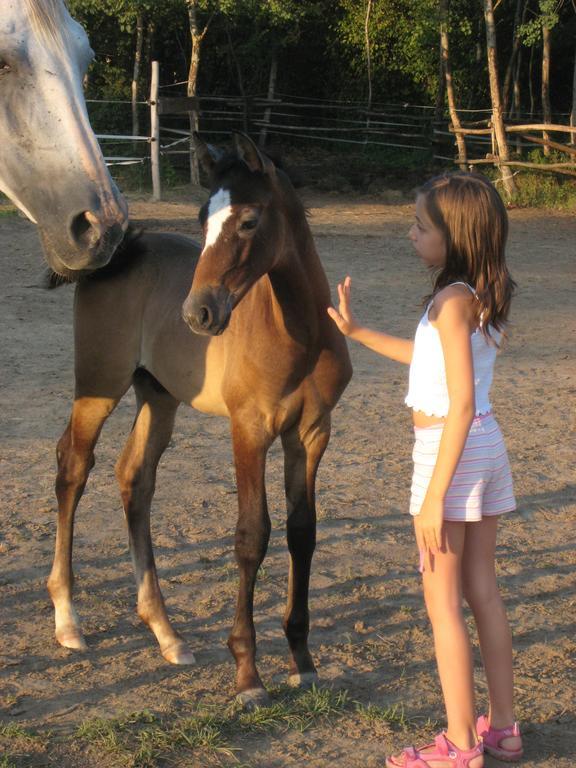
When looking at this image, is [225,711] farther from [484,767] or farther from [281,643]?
[484,767]

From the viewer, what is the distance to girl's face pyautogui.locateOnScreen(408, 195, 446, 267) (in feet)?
8.88

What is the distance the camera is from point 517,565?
4301 millimetres

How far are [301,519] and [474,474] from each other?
2.90ft

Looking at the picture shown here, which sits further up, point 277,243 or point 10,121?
point 10,121

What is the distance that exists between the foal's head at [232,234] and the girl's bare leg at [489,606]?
1009 mm

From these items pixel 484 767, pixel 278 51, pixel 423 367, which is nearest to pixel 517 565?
pixel 484 767

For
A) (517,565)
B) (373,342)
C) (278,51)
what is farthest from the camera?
(278,51)

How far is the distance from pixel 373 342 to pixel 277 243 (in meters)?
0.46

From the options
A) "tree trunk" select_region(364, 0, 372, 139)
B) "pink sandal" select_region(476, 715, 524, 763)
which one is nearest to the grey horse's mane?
"pink sandal" select_region(476, 715, 524, 763)

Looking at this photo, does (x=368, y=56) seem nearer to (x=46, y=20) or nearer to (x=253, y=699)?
(x=46, y=20)

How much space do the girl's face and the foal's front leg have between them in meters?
0.89

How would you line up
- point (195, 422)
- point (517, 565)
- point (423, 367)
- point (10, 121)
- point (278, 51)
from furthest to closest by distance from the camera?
point (278, 51)
point (195, 422)
point (517, 565)
point (423, 367)
point (10, 121)

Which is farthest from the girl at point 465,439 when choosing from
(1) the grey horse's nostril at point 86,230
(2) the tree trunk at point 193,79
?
(2) the tree trunk at point 193,79

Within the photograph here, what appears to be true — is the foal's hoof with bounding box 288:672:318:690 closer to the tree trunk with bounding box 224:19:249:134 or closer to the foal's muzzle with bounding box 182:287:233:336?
the foal's muzzle with bounding box 182:287:233:336
